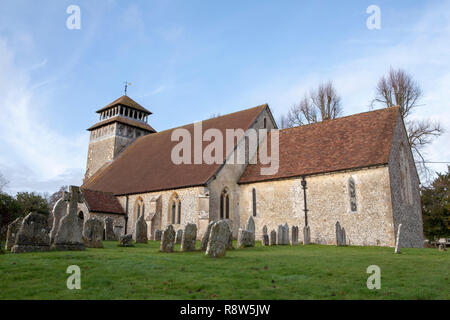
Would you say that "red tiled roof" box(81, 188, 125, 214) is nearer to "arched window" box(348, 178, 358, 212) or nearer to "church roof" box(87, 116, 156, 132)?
"church roof" box(87, 116, 156, 132)

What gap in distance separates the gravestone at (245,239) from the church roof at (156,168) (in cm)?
637

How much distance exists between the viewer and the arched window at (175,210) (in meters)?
21.5

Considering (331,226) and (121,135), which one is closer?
(331,226)

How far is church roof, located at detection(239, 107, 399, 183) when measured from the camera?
1805cm

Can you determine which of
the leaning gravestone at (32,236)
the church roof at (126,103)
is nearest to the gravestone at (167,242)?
the leaning gravestone at (32,236)

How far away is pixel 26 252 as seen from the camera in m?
10.4

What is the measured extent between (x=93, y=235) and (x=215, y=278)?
27.2ft

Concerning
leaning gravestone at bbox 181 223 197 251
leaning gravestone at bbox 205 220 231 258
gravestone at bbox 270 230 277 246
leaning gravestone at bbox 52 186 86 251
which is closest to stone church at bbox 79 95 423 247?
gravestone at bbox 270 230 277 246

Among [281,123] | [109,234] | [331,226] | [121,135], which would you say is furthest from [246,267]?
[281,123]

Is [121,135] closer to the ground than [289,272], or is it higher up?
higher up

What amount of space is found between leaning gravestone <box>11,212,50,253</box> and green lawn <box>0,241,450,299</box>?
76.9 inches
